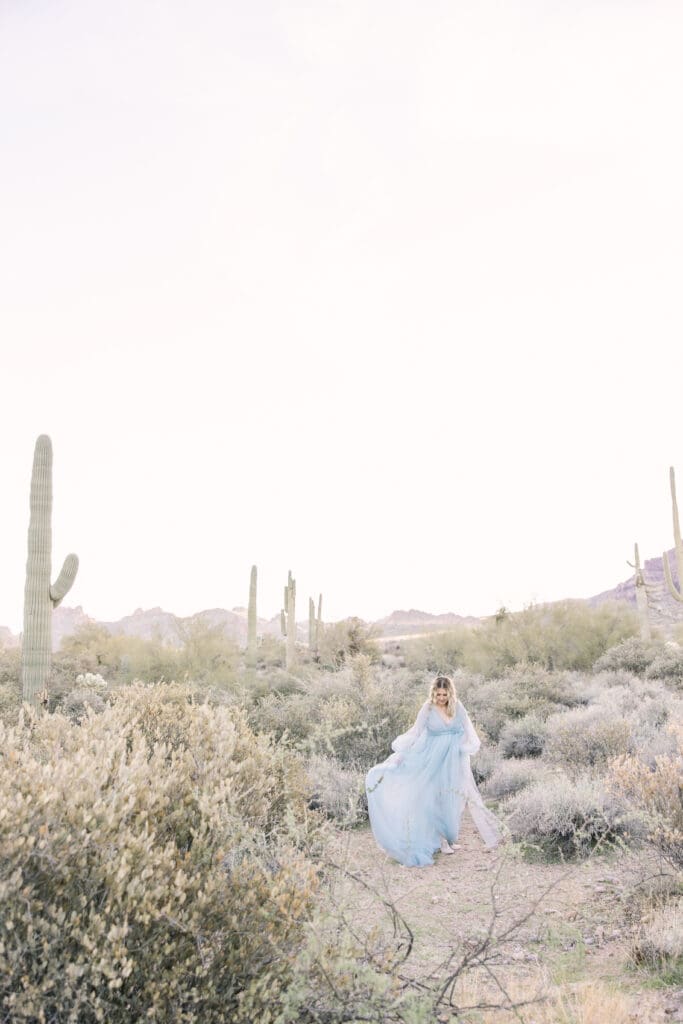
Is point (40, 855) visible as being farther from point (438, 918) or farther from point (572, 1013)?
point (438, 918)

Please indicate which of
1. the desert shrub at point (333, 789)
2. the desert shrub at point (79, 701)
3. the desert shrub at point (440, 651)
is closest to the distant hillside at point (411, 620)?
the desert shrub at point (440, 651)

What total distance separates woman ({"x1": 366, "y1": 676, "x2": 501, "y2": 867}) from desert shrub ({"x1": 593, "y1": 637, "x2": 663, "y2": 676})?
10.9 m

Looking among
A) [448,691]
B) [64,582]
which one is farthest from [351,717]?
[64,582]

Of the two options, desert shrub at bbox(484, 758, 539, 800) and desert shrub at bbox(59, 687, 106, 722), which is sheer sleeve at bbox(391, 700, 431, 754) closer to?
desert shrub at bbox(484, 758, 539, 800)

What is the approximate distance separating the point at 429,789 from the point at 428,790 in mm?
14

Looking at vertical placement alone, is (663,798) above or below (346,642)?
below

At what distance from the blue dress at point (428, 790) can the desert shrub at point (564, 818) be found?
1.10 feet

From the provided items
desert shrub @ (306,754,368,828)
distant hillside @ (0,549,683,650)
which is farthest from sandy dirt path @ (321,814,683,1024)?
distant hillside @ (0,549,683,650)

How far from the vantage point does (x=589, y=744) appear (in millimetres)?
9281

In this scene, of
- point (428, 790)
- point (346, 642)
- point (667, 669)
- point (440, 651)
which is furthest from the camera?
point (346, 642)

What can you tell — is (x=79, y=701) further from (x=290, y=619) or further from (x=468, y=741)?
(x=290, y=619)

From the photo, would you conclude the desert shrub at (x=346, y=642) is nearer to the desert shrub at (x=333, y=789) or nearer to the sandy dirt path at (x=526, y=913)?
the desert shrub at (x=333, y=789)

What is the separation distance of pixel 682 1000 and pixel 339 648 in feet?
76.1

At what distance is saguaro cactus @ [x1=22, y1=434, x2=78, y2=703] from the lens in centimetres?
1266
